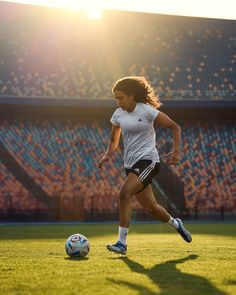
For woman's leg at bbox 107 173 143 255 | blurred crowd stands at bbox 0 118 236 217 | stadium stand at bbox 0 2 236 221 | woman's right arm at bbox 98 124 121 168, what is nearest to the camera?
woman's leg at bbox 107 173 143 255

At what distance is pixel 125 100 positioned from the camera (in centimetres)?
772

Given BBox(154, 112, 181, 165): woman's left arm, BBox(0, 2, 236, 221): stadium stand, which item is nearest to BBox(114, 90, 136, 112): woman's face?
BBox(154, 112, 181, 165): woman's left arm

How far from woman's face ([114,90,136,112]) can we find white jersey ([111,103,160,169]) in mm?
66

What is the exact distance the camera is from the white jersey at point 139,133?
25.4 feet

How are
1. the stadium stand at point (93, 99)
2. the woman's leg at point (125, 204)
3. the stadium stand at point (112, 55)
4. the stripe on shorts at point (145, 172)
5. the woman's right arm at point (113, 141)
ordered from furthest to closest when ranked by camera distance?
the stadium stand at point (112, 55), the stadium stand at point (93, 99), the woman's right arm at point (113, 141), the stripe on shorts at point (145, 172), the woman's leg at point (125, 204)

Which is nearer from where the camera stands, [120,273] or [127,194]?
[120,273]

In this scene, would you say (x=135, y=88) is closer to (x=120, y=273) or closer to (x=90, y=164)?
(x=120, y=273)

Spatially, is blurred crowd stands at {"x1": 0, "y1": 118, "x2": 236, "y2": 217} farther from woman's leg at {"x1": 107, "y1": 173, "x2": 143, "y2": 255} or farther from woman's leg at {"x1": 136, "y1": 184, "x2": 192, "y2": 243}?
woman's leg at {"x1": 107, "y1": 173, "x2": 143, "y2": 255}

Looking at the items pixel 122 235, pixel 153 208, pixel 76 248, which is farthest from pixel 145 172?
pixel 76 248

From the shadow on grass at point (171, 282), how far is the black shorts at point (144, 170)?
4.81 ft

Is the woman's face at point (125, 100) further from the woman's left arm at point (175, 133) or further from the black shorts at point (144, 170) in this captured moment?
the black shorts at point (144, 170)

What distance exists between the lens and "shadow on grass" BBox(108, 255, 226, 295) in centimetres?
457

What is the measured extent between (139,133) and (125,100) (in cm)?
42

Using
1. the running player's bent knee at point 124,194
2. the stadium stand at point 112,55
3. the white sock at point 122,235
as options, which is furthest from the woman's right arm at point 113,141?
the stadium stand at point 112,55
